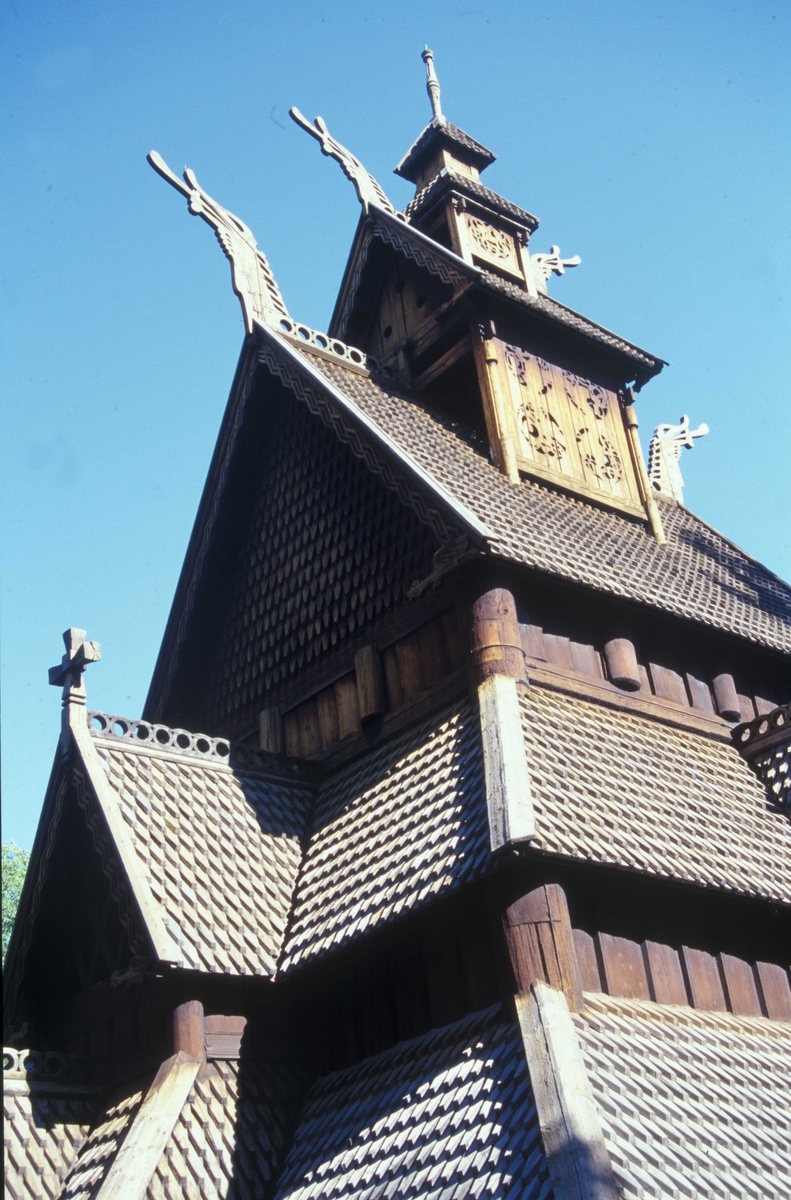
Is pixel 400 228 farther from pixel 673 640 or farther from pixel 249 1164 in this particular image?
pixel 249 1164

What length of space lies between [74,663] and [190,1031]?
2.85 m

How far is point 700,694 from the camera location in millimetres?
10352

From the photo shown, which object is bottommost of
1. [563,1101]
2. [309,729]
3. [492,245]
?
[563,1101]

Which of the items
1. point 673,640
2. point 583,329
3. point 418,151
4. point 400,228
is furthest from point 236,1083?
point 418,151

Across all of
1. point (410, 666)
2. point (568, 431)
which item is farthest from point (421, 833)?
point (568, 431)

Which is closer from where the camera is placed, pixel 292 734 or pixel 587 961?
pixel 587 961

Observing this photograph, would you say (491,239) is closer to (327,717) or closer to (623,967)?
(327,717)

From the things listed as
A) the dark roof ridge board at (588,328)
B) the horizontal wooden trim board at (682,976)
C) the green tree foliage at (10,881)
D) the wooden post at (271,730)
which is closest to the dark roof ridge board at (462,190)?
the dark roof ridge board at (588,328)

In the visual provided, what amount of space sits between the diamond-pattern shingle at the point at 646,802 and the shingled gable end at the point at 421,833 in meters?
0.04

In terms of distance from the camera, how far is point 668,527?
43.4 feet

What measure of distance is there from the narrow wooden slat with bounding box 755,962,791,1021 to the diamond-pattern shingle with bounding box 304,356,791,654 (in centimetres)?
309

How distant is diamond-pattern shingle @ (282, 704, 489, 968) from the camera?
7.24 metres

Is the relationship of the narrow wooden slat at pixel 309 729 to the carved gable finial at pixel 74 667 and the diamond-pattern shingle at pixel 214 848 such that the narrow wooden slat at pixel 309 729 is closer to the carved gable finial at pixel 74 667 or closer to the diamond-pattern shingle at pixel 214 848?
the diamond-pattern shingle at pixel 214 848

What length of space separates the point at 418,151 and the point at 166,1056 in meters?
12.8
